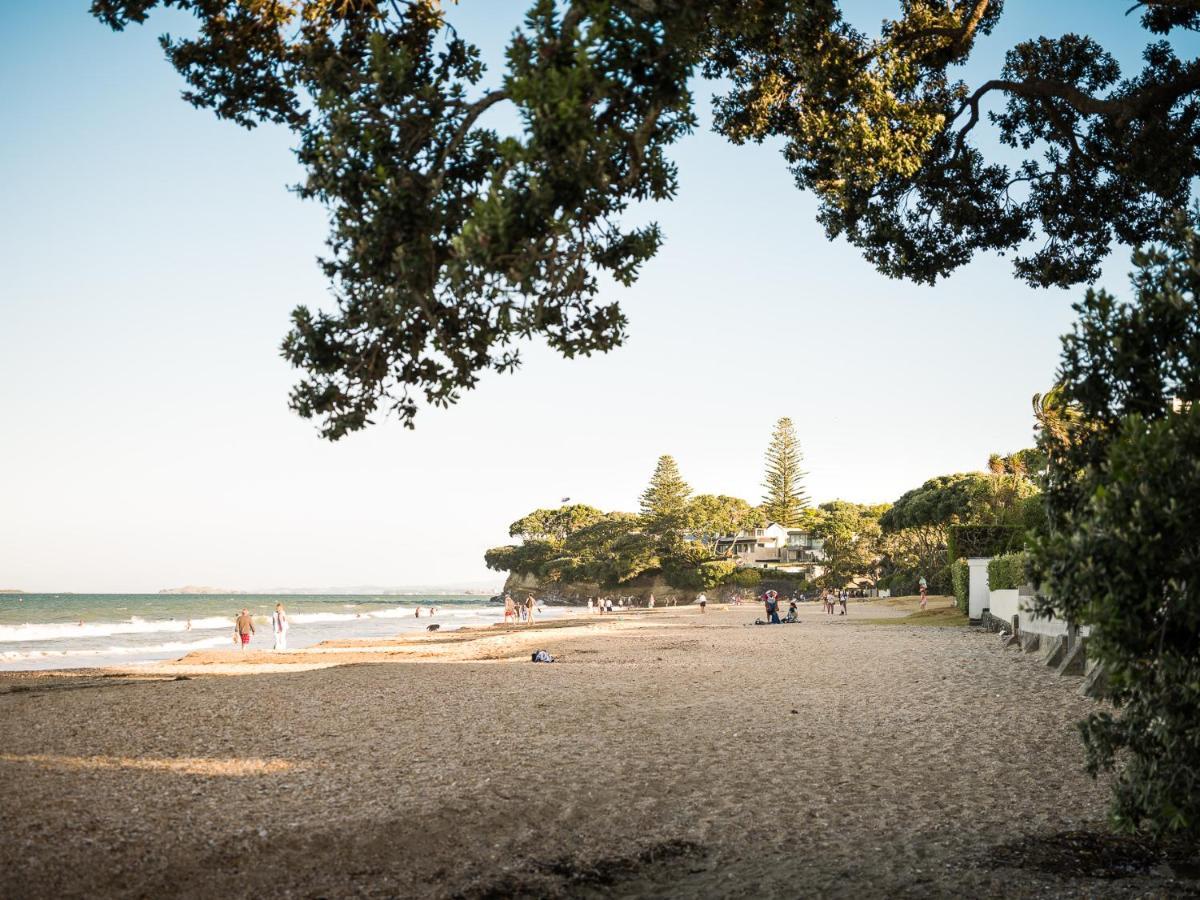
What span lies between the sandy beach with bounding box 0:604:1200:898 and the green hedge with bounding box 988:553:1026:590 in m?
8.48

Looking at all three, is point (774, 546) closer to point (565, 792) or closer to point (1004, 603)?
point (1004, 603)

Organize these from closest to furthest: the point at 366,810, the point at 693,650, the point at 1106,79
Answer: the point at 366,810, the point at 1106,79, the point at 693,650

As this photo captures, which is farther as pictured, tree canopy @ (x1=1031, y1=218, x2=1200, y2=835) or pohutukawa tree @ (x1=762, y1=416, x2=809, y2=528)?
pohutukawa tree @ (x1=762, y1=416, x2=809, y2=528)

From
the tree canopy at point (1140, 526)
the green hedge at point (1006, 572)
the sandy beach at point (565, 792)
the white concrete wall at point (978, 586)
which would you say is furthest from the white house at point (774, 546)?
the tree canopy at point (1140, 526)

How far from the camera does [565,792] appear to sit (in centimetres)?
752

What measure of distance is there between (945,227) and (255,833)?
369 inches

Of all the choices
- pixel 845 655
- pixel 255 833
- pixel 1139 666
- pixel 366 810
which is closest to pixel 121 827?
pixel 255 833

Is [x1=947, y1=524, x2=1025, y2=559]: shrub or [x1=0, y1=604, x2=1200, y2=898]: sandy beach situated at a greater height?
[x1=947, y1=524, x2=1025, y2=559]: shrub

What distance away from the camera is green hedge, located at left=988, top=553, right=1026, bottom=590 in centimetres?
2225

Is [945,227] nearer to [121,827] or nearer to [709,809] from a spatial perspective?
[709,809]

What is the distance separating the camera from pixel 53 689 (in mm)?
16172

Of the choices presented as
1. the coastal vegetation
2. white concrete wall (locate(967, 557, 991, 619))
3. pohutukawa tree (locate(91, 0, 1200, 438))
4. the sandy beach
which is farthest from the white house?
pohutukawa tree (locate(91, 0, 1200, 438))

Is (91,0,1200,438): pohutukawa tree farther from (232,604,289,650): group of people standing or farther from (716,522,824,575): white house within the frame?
(716,522,824,575): white house

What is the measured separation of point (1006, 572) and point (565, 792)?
65.7 ft
